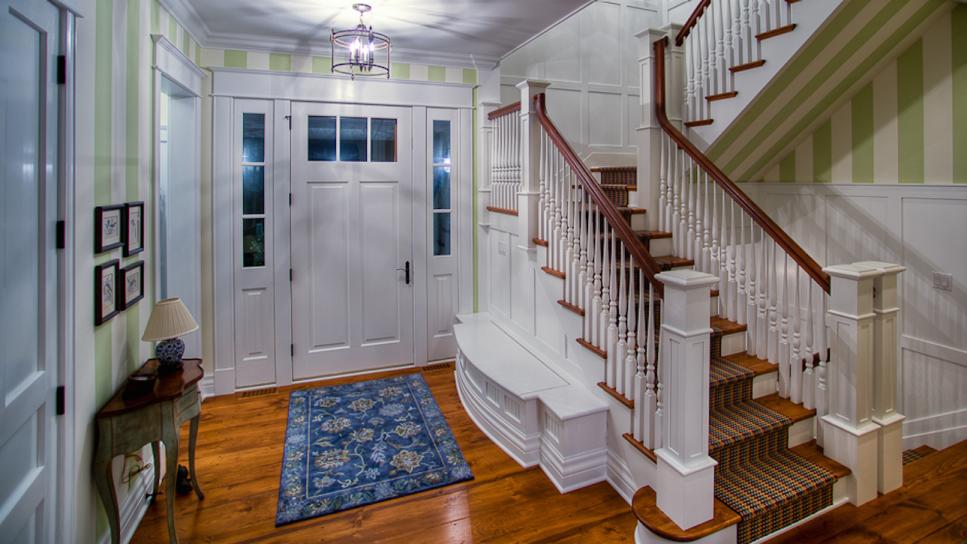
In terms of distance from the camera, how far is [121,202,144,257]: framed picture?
8.34 feet

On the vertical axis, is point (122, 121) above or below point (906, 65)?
below

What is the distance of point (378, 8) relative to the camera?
138 inches

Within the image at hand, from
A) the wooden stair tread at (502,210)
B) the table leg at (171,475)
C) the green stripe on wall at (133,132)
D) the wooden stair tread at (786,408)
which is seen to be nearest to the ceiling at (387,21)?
the green stripe on wall at (133,132)

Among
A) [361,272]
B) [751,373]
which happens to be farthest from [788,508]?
[361,272]

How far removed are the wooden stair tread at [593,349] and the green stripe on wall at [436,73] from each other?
9.13 feet

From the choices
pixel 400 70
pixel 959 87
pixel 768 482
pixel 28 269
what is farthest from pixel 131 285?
pixel 959 87

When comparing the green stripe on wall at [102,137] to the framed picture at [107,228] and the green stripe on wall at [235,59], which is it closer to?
the framed picture at [107,228]

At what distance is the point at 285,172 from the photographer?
171 inches

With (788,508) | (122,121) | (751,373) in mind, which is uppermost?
(122,121)

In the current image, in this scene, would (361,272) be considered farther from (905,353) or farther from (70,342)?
(905,353)

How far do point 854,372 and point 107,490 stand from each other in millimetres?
3404

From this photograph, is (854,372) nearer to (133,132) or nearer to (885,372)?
(885,372)

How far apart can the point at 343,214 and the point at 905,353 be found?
168 inches

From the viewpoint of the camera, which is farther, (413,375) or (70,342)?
(413,375)
